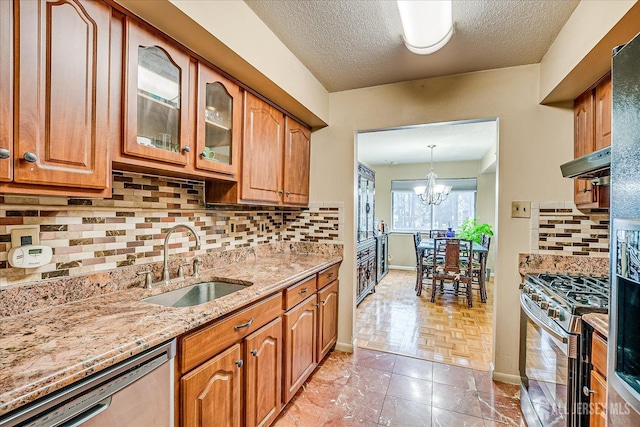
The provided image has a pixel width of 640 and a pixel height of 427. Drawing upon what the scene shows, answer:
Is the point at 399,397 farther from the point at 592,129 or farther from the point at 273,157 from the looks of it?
the point at 592,129

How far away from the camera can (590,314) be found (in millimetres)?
1209

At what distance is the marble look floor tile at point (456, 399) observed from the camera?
1.83m

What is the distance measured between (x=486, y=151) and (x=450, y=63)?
3378mm

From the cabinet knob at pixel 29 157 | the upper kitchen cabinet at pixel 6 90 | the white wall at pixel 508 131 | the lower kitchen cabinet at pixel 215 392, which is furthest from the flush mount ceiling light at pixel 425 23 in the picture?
the lower kitchen cabinet at pixel 215 392

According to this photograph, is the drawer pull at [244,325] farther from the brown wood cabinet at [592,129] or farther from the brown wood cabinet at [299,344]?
the brown wood cabinet at [592,129]

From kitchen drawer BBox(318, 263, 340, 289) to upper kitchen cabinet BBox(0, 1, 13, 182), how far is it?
1721mm

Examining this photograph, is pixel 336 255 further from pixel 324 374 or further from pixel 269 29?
pixel 269 29

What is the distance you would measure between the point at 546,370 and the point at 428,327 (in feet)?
5.49

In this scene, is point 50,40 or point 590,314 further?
point 590,314

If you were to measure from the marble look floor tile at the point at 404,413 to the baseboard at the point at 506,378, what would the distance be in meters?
0.67

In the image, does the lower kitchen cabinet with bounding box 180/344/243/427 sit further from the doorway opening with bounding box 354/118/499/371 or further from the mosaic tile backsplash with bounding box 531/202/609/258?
the mosaic tile backsplash with bounding box 531/202/609/258

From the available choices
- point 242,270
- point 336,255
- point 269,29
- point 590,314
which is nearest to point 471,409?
point 590,314

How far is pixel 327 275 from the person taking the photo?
2.33 meters

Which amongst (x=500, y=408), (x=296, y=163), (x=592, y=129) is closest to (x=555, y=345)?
(x=500, y=408)
